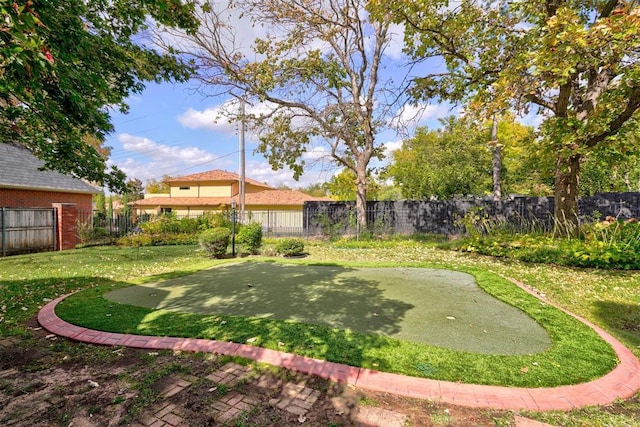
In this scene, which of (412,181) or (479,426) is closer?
(479,426)

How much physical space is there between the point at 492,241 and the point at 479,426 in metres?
7.69

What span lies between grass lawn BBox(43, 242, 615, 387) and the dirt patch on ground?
397mm

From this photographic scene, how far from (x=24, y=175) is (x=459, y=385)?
17.6 m

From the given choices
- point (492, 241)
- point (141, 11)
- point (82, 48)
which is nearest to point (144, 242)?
point (141, 11)

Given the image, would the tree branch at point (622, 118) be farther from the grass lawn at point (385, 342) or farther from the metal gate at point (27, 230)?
the metal gate at point (27, 230)

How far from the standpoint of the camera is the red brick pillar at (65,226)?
12.0 m

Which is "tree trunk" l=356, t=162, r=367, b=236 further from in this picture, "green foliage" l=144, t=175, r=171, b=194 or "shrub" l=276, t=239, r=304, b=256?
"green foliage" l=144, t=175, r=171, b=194

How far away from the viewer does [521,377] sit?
252cm

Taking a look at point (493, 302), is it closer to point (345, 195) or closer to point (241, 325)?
point (241, 325)

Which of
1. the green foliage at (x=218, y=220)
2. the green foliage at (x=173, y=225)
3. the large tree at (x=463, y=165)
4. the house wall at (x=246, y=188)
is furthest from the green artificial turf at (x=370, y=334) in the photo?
the house wall at (x=246, y=188)

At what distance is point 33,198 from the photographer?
13.5 meters

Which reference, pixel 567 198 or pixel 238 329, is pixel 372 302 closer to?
pixel 238 329

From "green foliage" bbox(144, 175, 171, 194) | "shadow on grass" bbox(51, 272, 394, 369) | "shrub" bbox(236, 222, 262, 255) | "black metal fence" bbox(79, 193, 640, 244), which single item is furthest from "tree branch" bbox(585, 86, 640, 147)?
"green foliage" bbox(144, 175, 171, 194)

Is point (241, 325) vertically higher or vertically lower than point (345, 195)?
lower
